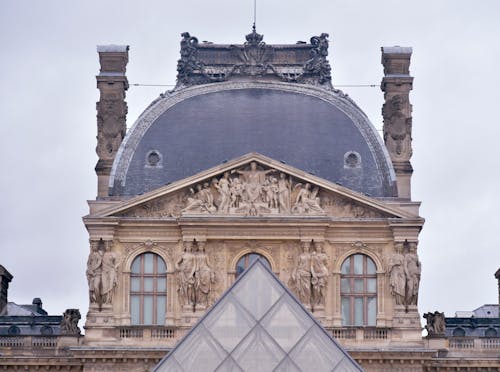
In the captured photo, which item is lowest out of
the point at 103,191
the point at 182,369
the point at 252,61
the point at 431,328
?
the point at 182,369

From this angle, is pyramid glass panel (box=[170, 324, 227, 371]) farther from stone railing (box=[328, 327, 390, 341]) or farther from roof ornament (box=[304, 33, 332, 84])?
roof ornament (box=[304, 33, 332, 84])

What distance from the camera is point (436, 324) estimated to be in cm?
6481

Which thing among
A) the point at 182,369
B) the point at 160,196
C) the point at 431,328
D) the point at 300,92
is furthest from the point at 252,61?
the point at 182,369

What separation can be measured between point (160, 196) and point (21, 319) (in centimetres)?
779

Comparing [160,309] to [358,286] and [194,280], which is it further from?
[358,286]

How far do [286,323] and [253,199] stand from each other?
61.4 ft

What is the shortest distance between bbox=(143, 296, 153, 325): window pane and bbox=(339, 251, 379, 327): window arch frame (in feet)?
18.5

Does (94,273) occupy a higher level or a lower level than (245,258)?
lower

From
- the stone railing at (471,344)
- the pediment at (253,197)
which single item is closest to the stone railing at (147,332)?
the pediment at (253,197)

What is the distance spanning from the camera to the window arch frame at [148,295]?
65.1 meters

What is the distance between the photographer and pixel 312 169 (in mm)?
66750

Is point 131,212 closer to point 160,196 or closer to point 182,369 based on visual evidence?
point 160,196

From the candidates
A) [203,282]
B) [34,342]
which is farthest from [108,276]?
[34,342]

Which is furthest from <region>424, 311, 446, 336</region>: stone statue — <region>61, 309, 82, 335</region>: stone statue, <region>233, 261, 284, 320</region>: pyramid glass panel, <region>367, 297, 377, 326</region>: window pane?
<region>233, 261, 284, 320</region>: pyramid glass panel
